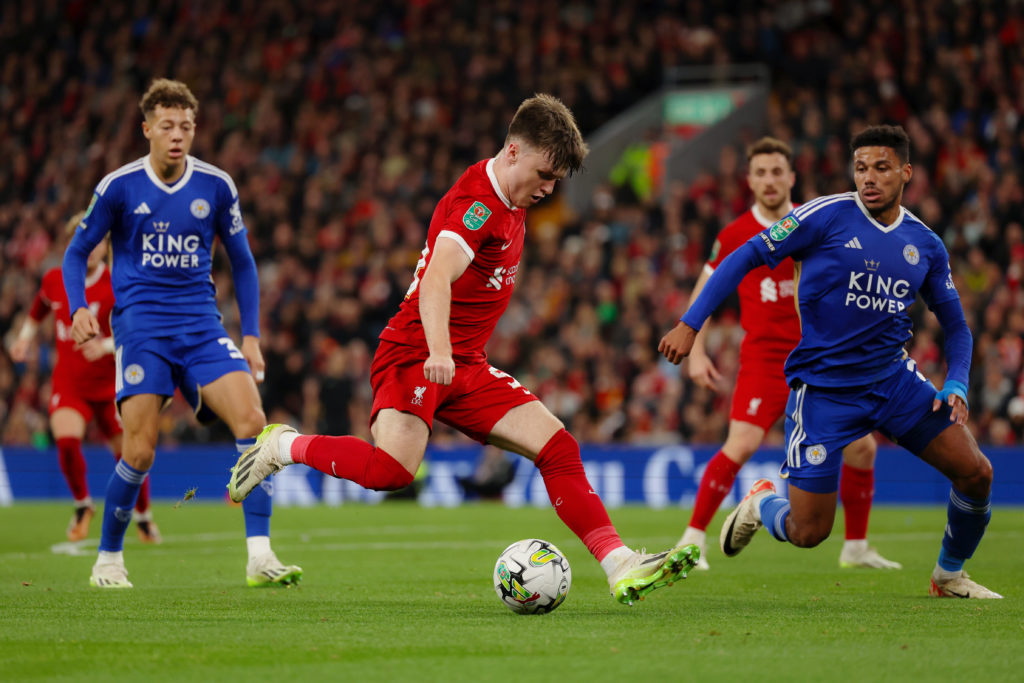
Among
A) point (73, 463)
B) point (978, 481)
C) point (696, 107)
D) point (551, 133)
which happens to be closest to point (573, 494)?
point (551, 133)

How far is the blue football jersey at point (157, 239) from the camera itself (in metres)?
7.45

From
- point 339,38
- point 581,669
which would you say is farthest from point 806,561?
point 339,38

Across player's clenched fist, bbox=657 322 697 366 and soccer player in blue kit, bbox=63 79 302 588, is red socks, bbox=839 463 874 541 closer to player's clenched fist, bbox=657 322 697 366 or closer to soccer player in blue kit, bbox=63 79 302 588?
player's clenched fist, bbox=657 322 697 366

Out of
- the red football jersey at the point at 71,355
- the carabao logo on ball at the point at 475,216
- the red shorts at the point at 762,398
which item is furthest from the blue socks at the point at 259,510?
the red football jersey at the point at 71,355

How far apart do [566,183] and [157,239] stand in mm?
17012

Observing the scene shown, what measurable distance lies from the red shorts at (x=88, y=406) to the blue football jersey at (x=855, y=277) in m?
7.31

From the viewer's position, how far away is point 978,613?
6113mm

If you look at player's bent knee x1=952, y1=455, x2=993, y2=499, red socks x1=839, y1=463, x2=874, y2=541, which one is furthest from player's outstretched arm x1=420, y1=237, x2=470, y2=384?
red socks x1=839, y1=463, x2=874, y2=541

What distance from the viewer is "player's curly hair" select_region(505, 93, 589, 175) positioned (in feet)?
19.3

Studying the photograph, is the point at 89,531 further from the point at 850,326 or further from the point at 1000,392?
the point at 1000,392

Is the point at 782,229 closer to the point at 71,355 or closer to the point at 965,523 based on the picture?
the point at 965,523

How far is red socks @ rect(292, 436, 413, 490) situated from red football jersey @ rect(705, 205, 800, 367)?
3.41 m

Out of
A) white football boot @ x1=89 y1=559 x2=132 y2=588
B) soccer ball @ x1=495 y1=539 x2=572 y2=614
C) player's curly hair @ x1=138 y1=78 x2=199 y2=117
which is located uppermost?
player's curly hair @ x1=138 y1=78 x2=199 y2=117

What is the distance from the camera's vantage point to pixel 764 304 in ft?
29.0
